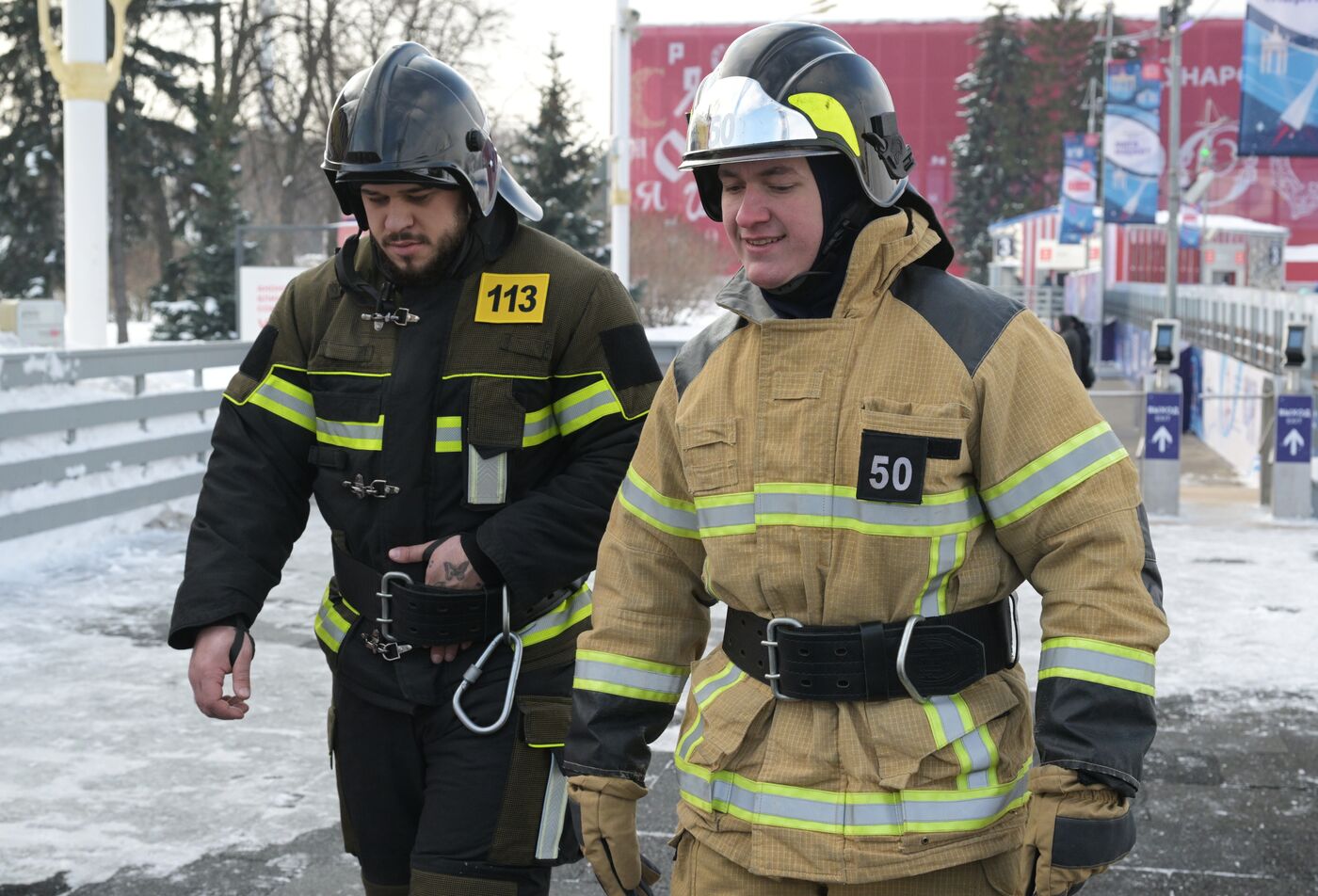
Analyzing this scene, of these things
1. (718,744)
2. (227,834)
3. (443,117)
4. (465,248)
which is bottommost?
(227,834)

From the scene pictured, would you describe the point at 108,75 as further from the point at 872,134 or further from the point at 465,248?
the point at 872,134

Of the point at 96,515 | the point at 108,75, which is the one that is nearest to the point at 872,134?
the point at 96,515

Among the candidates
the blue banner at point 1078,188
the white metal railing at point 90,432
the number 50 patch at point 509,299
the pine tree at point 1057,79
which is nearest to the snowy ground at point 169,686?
the white metal railing at point 90,432

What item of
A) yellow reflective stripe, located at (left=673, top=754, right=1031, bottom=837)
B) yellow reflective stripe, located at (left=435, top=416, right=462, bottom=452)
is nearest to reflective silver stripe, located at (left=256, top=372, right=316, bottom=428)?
yellow reflective stripe, located at (left=435, top=416, right=462, bottom=452)

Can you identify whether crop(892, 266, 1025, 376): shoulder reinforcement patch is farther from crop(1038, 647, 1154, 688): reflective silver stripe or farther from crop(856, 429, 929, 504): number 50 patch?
crop(1038, 647, 1154, 688): reflective silver stripe

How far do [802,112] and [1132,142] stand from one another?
29.6 meters

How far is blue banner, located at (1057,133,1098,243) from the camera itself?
44406mm

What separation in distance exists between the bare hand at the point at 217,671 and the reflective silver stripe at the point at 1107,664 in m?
1.68

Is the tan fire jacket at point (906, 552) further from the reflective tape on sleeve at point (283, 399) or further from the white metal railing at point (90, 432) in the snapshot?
the white metal railing at point (90, 432)

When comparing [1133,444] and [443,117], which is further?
[1133,444]

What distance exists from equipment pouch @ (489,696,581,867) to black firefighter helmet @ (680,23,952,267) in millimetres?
1168

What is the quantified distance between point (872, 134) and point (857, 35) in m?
77.6

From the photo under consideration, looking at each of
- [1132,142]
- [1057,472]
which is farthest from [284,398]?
[1132,142]

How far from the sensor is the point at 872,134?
293cm
